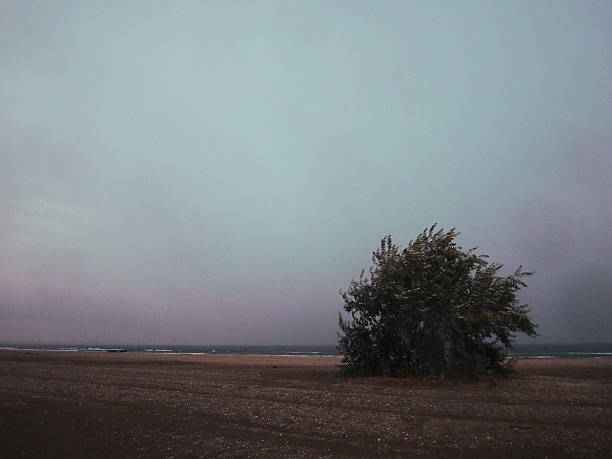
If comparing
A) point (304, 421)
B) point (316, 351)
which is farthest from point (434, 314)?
point (316, 351)

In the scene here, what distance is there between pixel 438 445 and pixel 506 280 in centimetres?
1337

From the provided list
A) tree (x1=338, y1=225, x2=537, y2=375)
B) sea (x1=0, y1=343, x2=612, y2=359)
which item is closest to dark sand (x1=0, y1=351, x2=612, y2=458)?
tree (x1=338, y1=225, x2=537, y2=375)

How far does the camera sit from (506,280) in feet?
62.6

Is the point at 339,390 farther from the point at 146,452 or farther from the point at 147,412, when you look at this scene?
the point at 146,452

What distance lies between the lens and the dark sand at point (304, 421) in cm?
759

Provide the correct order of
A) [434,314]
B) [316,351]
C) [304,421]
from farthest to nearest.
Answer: [316,351]
[434,314]
[304,421]

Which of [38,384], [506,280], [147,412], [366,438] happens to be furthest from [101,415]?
[506,280]

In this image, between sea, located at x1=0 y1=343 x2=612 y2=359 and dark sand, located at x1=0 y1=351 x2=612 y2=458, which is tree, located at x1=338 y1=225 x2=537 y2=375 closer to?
dark sand, located at x1=0 y1=351 x2=612 y2=458

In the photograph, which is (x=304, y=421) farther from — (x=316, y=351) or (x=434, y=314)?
(x=316, y=351)

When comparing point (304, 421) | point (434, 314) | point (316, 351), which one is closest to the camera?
point (304, 421)

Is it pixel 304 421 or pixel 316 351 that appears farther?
pixel 316 351

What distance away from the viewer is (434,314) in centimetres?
1838

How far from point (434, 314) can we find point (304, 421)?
10371 millimetres

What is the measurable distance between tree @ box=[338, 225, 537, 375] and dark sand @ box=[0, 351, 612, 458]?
8.47 ft
